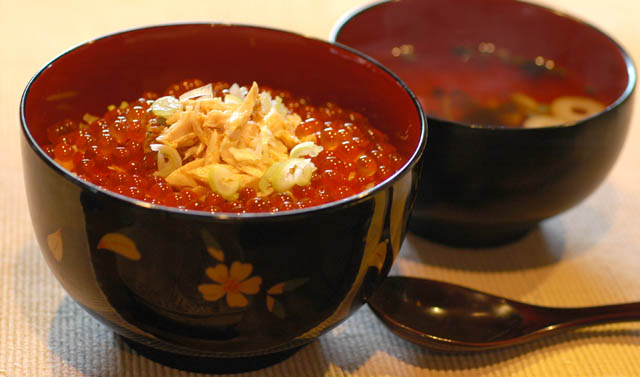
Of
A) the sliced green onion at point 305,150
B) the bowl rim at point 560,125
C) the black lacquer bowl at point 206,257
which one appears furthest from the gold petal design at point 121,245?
the bowl rim at point 560,125

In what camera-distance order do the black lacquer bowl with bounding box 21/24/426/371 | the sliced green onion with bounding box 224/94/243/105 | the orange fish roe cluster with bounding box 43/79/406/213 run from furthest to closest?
the sliced green onion with bounding box 224/94/243/105 → the orange fish roe cluster with bounding box 43/79/406/213 → the black lacquer bowl with bounding box 21/24/426/371

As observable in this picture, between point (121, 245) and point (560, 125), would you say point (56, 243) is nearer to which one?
point (121, 245)

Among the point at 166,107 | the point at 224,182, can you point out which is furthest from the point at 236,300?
the point at 166,107

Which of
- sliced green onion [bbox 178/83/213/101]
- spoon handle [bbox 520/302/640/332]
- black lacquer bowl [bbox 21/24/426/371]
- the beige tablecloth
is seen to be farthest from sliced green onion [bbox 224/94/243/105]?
spoon handle [bbox 520/302/640/332]

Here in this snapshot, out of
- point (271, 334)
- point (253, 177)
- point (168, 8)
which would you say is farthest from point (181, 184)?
point (168, 8)

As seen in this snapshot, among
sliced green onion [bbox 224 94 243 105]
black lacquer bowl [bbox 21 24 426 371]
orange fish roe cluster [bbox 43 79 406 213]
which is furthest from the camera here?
sliced green onion [bbox 224 94 243 105]

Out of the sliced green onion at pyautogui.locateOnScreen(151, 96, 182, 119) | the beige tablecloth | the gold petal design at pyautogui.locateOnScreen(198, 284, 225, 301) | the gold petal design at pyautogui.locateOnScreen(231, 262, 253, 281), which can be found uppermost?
the sliced green onion at pyautogui.locateOnScreen(151, 96, 182, 119)

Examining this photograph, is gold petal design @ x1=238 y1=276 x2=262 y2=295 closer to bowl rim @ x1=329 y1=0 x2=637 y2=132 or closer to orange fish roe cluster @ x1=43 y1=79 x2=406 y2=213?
orange fish roe cluster @ x1=43 y1=79 x2=406 y2=213
